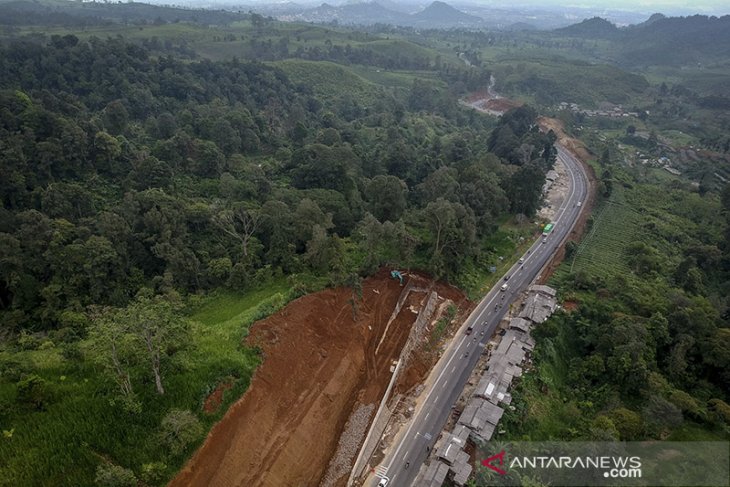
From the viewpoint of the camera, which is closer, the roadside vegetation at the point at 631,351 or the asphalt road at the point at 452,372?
the asphalt road at the point at 452,372

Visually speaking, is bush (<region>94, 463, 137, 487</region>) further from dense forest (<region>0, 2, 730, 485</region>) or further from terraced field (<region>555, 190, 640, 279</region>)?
terraced field (<region>555, 190, 640, 279</region>)

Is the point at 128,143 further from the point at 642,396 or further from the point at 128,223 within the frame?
the point at 642,396

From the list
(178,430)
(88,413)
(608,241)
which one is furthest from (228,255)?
(608,241)

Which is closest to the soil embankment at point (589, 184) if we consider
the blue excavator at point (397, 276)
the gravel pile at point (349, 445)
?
the blue excavator at point (397, 276)

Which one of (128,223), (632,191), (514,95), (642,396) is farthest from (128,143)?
(514,95)

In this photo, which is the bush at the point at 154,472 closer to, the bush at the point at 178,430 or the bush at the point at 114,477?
the bush at the point at 114,477

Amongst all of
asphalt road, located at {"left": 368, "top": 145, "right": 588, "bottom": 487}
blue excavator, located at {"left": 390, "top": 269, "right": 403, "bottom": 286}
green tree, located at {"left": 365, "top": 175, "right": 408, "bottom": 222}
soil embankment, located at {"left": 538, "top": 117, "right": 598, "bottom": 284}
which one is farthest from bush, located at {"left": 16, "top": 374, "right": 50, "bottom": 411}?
soil embankment, located at {"left": 538, "top": 117, "right": 598, "bottom": 284}
